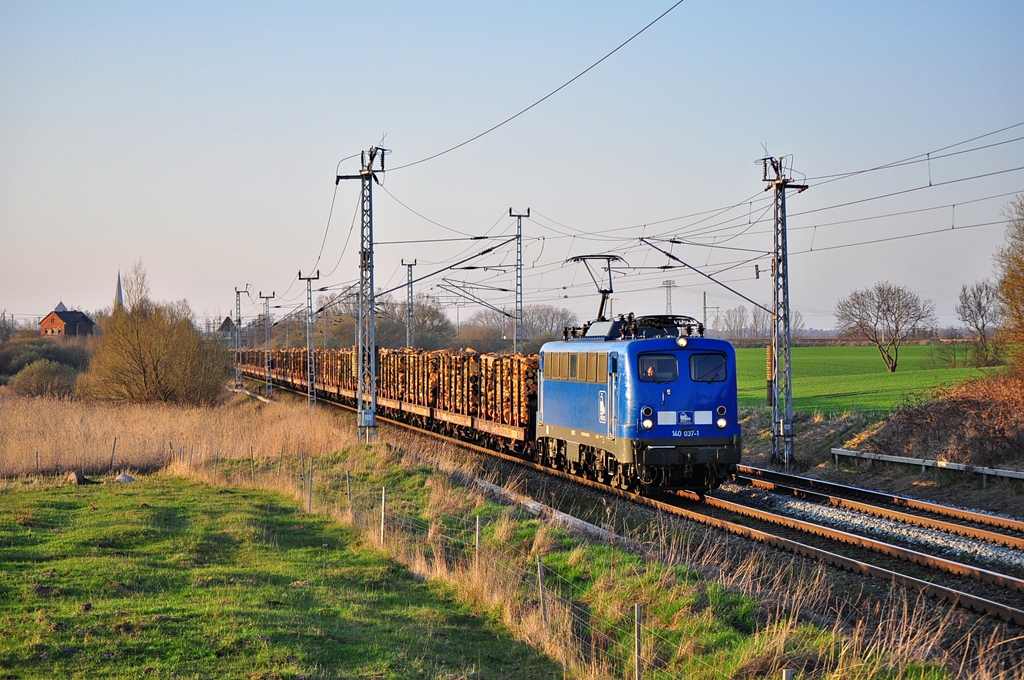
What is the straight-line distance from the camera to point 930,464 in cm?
1816

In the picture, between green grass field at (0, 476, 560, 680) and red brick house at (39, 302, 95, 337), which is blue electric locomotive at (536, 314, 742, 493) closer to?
green grass field at (0, 476, 560, 680)

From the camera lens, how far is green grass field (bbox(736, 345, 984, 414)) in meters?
35.1

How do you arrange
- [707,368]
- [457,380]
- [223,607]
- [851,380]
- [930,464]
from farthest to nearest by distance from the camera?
1. [851,380]
2. [457,380]
3. [930,464]
4. [707,368]
5. [223,607]

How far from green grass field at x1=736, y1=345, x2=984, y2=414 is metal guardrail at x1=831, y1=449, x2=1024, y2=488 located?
6455mm

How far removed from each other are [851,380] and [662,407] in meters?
39.0

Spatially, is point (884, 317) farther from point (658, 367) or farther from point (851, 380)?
point (658, 367)

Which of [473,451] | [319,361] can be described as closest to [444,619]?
[473,451]

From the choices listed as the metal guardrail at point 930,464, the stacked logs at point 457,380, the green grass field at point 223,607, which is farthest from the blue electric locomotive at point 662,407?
the stacked logs at point 457,380

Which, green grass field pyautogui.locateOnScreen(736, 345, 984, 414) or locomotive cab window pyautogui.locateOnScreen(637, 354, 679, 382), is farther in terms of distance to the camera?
green grass field pyautogui.locateOnScreen(736, 345, 984, 414)

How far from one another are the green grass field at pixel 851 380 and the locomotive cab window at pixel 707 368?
42.6 feet

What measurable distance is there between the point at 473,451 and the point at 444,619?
17787 millimetres

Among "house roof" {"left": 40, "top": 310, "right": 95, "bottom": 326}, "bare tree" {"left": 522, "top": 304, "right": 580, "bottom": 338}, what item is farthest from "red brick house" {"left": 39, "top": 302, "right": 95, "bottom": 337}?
"bare tree" {"left": 522, "top": 304, "right": 580, "bottom": 338}

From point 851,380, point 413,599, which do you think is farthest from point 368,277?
point 851,380

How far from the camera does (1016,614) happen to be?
29.2ft
